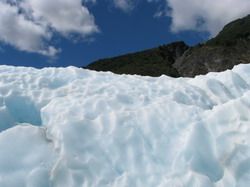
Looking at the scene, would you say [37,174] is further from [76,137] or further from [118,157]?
[118,157]

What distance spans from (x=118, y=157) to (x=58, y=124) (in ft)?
3.64

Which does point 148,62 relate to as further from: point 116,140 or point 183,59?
point 116,140

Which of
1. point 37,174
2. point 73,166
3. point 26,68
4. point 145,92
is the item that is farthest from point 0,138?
point 26,68

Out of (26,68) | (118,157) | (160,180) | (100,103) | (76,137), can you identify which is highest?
(26,68)

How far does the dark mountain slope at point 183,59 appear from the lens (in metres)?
46.6

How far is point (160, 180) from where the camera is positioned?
345 centimetres

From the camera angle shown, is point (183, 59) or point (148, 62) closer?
point (148, 62)

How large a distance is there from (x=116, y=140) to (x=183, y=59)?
52069 millimetres

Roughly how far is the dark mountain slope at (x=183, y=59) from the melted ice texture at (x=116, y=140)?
41464 millimetres

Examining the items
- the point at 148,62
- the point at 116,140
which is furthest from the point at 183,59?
the point at 116,140

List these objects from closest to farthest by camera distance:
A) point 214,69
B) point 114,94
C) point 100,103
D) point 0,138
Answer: point 0,138
point 100,103
point 114,94
point 214,69

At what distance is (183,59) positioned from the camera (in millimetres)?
53938

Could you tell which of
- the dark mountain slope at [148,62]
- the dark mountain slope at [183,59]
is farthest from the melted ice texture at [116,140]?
the dark mountain slope at [183,59]

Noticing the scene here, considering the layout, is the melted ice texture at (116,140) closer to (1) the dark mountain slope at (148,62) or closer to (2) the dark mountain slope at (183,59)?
(1) the dark mountain slope at (148,62)
